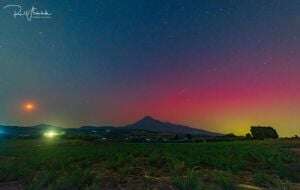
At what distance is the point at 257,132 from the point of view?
90.2 meters

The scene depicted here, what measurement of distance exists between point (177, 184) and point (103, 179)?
356 centimetres

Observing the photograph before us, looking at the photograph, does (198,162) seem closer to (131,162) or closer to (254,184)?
(131,162)

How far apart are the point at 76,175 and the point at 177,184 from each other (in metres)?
4.34

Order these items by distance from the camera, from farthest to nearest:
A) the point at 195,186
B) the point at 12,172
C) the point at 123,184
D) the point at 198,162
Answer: the point at 198,162
the point at 12,172
the point at 123,184
the point at 195,186

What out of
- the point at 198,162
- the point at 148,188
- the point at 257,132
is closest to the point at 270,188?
the point at 148,188

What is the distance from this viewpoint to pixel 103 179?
15.1 meters

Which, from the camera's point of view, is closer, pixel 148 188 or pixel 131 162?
pixel 148 188

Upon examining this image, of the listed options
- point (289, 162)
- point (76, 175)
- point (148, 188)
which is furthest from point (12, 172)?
point (289, 162)

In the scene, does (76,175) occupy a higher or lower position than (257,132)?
lower

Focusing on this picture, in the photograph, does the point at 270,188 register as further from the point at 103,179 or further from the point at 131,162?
the point at 131,162

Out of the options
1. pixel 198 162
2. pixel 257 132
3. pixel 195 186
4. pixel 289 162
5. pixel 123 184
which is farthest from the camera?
pixel 257 132

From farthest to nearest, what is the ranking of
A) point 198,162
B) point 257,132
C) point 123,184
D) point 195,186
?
point 257,132
point 198,162
point 123,184
point 195,186

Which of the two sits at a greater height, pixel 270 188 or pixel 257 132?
pixel 257 132

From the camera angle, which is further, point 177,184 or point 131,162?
point 131,162
